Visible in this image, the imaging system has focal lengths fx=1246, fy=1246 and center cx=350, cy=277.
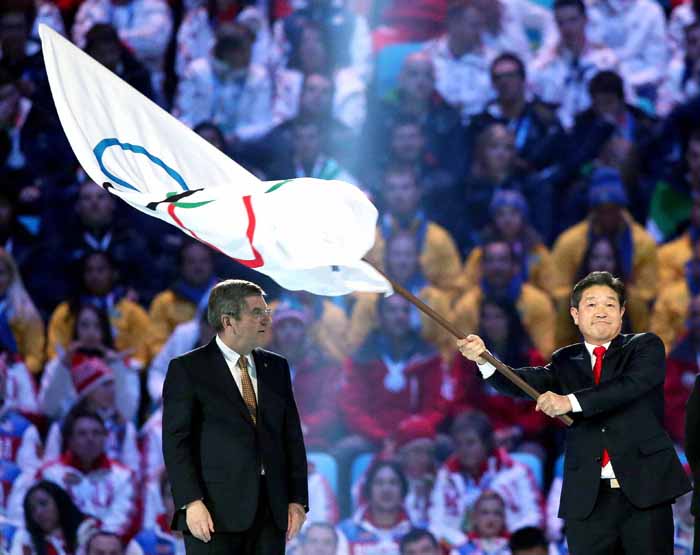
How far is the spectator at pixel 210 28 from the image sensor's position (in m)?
7.45

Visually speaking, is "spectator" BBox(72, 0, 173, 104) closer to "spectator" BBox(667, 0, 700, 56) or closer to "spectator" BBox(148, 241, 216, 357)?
"spectator" BBox(148, 241, 216, 357)

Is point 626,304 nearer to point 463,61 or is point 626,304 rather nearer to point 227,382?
point 463,61

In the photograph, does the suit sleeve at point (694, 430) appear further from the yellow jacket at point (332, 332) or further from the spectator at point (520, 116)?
the spectator at point (520, 116)

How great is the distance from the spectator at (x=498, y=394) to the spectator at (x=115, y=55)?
2.41 meters

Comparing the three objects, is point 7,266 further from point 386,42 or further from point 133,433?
point 386,42

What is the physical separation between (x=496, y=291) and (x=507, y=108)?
117 cm

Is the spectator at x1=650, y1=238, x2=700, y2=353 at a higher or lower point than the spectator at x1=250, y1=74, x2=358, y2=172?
lower

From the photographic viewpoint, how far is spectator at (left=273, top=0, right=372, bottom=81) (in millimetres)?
7418

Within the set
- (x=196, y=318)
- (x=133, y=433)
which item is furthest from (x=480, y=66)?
(x=133, y=433)

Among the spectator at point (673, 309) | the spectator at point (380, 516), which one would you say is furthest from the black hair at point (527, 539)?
the spectator at point (673, 309)

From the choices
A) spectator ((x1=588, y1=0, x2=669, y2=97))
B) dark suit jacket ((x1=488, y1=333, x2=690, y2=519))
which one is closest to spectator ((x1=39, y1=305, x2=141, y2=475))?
spectator ((x1=588, y1=0, x2=669, y2=97))

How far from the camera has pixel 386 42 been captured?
7.46 metres

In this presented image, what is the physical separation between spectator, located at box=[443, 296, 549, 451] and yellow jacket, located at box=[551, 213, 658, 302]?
1.13ft

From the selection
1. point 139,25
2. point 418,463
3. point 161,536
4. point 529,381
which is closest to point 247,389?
point 529,381
